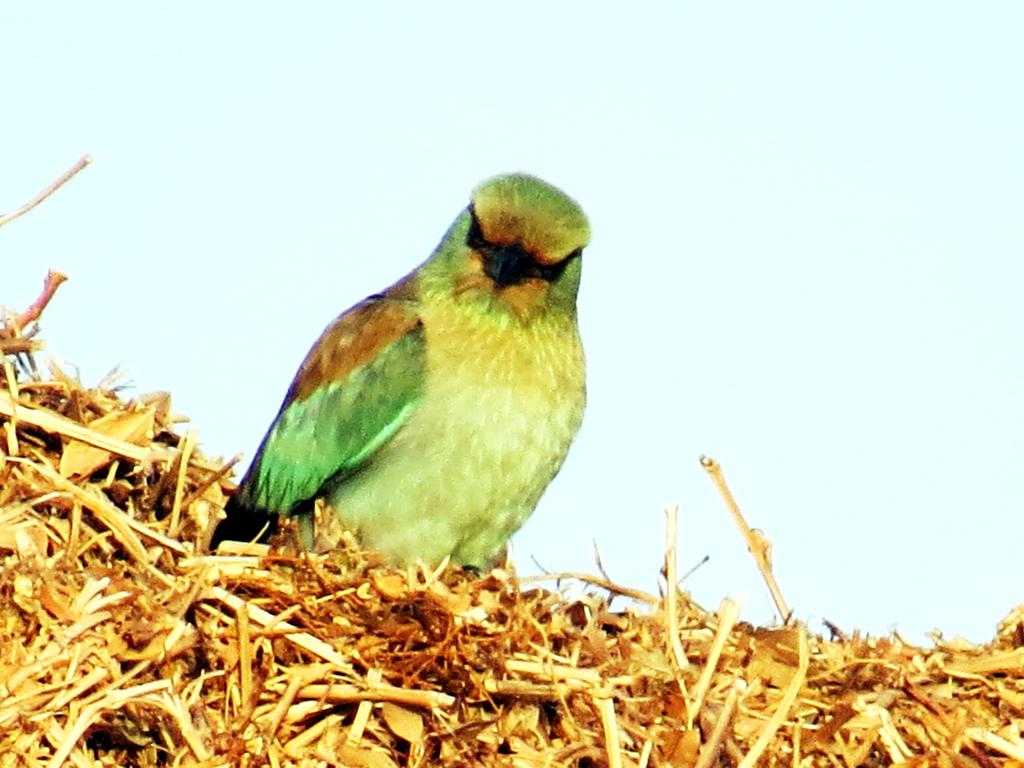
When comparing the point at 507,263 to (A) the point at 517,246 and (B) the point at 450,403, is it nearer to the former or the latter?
(A) the point at 517,246

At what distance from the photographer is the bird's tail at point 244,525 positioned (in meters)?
4.88

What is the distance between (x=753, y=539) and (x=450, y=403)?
3.63 ft

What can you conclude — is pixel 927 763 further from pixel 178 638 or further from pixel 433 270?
pixel 433 270

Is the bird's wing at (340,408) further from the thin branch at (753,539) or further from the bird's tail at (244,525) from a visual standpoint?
the thin branch at (753,539)

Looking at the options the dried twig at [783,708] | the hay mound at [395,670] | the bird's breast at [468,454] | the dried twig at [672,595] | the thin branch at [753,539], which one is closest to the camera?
the hay mound at [395,670]

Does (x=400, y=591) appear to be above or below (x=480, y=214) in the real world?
below

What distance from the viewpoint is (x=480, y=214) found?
5406 mm

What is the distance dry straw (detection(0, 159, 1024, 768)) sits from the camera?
350cm

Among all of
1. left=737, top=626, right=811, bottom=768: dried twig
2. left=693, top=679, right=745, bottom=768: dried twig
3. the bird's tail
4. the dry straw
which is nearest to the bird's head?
the bird's tail

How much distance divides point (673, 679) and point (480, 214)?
6.64 ft

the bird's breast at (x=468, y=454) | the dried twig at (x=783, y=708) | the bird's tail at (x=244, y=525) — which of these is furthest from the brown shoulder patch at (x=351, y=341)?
the dried twig at (x=783, y=708)

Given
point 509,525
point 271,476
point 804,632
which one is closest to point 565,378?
point 509,525

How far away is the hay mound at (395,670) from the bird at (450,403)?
96 centimetres

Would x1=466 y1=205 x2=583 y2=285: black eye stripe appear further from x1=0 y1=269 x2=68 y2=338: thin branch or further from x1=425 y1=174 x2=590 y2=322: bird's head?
x1=0 y1=269 x2=68 y2=338: thin branch
